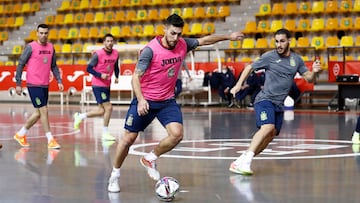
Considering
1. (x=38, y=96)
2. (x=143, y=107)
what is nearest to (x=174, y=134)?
(x=143, y=107)

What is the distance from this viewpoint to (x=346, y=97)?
75.8 ft

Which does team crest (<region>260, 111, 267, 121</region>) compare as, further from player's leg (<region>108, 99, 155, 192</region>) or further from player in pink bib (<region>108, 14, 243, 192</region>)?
player's leg (<region>108, 99, 155, 192</region>)

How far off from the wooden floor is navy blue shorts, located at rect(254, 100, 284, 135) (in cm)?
65

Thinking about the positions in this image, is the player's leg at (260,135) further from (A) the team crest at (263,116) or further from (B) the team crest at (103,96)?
(B) the team crest at (103,96)

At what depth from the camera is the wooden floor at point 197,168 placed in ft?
23.8

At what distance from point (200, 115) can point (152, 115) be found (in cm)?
1381

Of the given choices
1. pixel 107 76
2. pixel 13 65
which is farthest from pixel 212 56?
pixel 107 76

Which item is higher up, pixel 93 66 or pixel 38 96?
pixel 93 66

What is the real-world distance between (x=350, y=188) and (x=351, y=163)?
225 centimetres

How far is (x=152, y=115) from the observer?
25.5ft

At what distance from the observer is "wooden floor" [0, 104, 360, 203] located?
23.8ft

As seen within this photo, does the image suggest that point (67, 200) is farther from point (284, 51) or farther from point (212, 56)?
point (212, 56)

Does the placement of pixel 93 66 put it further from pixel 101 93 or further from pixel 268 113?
pixel 268 113

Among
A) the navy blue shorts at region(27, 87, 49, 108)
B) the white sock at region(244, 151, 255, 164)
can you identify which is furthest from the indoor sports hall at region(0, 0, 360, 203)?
the navy blue shorts at region(27, 87, 49, 108)
